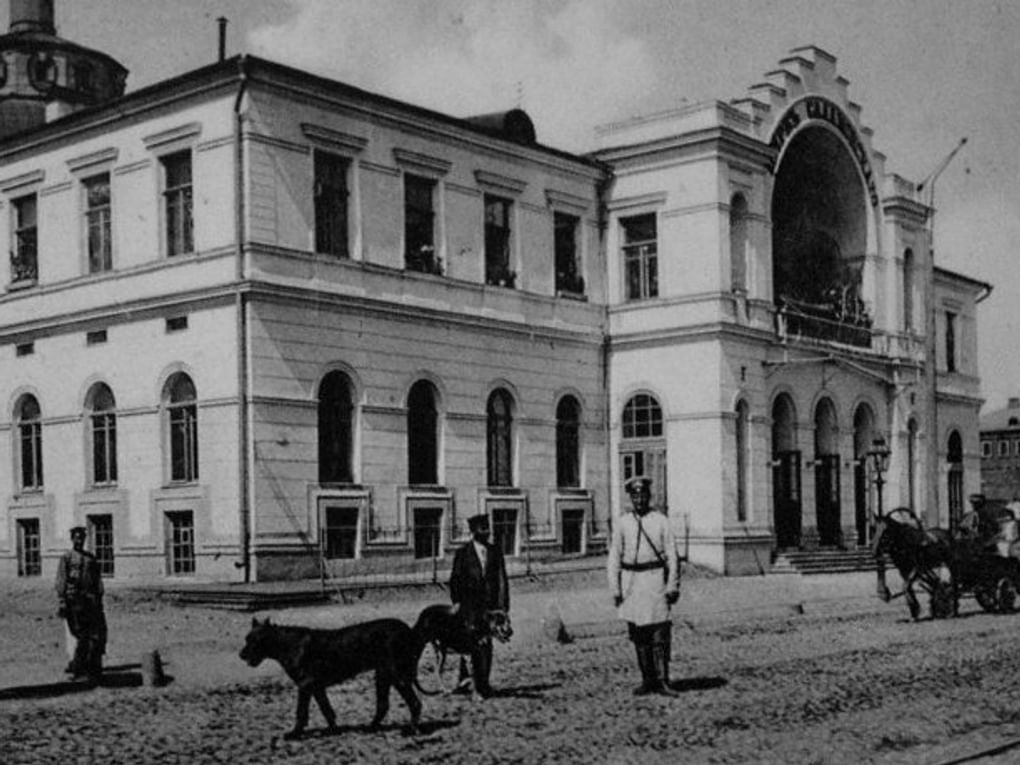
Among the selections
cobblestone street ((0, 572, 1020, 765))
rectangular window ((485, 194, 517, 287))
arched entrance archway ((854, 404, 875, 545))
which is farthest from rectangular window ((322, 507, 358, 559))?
arched entrance archway ((854, 404, 875, 545))

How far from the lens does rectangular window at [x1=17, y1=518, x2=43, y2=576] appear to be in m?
29.8

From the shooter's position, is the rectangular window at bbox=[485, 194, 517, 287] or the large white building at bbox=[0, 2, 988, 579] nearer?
the large white building at bbox=[0, 2, 988, 579]


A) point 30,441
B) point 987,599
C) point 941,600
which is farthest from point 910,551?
point 30,441

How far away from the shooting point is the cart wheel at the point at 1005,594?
22.7 metres

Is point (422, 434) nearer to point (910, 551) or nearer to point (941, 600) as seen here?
point (910, 551)

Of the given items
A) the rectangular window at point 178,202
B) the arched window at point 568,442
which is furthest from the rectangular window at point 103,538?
the arched window at point 568,442

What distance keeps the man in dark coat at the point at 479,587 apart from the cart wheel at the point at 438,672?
0.32 m

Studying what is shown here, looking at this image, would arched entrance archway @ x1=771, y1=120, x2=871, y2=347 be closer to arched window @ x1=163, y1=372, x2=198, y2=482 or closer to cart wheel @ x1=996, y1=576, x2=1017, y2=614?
cart wheel @ x1=996, y1=576, x2=1017, y2=614

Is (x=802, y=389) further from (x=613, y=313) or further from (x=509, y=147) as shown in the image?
(x=509, y=147)

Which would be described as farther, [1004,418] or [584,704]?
[1004,418]

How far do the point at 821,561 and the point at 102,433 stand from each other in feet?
53.9

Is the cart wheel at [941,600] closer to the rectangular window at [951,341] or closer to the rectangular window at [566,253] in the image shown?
the rectangular window at [566,253]

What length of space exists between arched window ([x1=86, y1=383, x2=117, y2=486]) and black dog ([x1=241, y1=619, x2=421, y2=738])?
18282 millimetres

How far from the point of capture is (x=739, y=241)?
3378 cm
